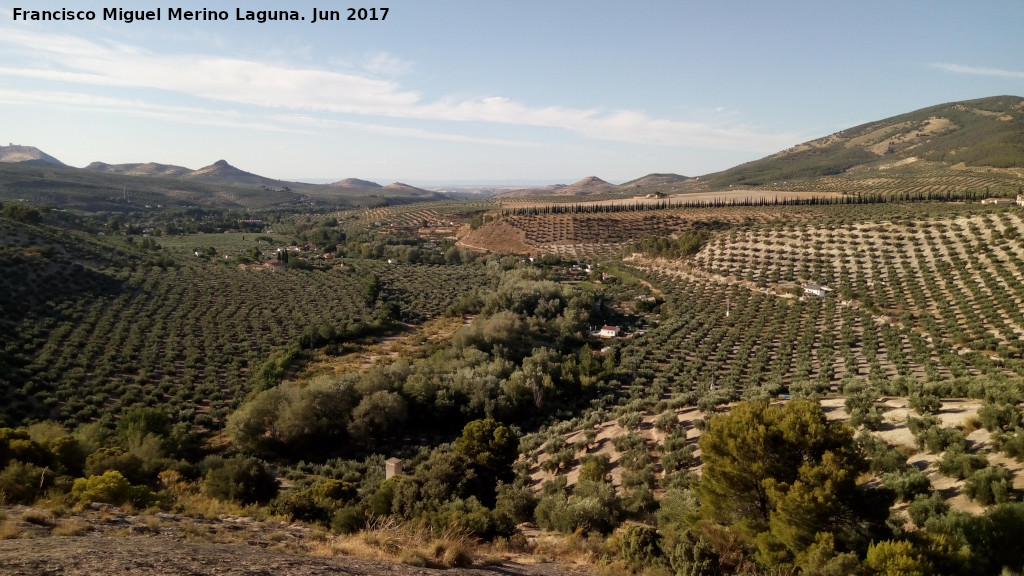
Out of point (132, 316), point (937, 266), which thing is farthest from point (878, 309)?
point (132, 316)

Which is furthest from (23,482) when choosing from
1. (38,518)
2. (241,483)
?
(241,483)

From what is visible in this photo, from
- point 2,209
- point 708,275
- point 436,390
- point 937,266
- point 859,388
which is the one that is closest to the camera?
point 859,388

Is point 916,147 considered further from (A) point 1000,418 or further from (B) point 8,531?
(B) point 8,531

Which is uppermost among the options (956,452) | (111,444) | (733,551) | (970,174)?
(970,174)

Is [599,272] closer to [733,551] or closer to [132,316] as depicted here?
[132,316]

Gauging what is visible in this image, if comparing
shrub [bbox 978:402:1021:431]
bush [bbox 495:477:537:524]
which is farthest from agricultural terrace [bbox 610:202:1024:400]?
bush [bbox 495:477:537:524]

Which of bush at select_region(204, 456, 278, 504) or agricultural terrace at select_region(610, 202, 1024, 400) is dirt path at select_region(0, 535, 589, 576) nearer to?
bush at select_region(204, 456, 278, 504)

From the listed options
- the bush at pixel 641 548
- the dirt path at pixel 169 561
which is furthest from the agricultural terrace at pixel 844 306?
the dirt path at pixel 169 561
